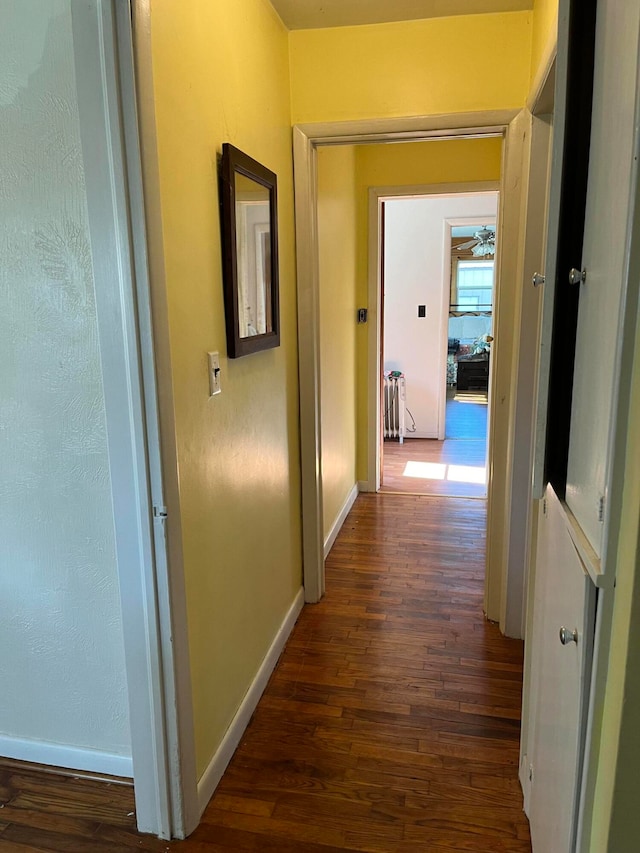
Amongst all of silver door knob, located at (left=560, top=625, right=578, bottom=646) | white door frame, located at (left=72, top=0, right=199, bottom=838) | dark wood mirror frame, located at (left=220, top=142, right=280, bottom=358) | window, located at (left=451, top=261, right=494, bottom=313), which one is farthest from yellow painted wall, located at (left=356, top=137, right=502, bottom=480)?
window, located at (left=451, top=261, right=494, bottom=313)

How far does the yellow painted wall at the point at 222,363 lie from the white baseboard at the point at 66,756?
0.89 ft

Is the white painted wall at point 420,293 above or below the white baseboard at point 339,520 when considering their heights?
above

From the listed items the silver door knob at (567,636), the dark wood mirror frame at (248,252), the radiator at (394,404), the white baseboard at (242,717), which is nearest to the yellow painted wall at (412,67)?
the dark wood mirror frame at (248,252)

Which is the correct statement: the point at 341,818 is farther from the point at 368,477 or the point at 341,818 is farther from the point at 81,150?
the point at 368,477

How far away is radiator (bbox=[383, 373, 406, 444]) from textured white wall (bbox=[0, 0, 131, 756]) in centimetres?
428

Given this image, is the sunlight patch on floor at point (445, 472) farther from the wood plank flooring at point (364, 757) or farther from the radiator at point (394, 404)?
the wood plank flooring at point (364, 757)

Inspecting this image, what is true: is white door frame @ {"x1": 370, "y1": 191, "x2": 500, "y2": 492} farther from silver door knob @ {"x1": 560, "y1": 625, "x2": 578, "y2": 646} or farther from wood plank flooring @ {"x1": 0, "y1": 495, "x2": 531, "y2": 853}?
silver door knob @ {"x1": 560, "y1": 625, "x2": 578, "y2": 646}

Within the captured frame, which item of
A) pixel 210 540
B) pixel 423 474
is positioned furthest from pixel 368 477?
pixel 210 540

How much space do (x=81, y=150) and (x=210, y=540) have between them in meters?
1.02

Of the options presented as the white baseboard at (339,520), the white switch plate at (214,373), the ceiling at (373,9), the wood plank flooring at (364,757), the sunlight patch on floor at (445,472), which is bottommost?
the wood plank flooring at (364,757)

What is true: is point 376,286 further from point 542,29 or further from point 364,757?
point 364,757

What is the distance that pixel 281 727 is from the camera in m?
1.93

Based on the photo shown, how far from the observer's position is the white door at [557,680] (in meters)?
0.92

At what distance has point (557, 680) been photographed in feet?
3.72
